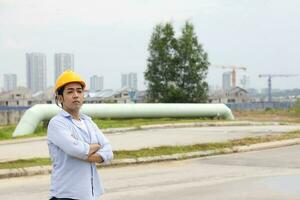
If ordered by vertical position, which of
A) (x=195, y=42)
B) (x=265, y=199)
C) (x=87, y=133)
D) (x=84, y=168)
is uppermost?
(x=195, y=42)

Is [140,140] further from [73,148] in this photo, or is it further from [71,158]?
[73,148]

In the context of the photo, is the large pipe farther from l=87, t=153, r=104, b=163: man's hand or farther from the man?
l=87, t=153, r=104, b=163: man's hand

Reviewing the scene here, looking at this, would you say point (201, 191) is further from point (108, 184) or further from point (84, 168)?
point (84, 168)

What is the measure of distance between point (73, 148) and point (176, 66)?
3563 centimetres

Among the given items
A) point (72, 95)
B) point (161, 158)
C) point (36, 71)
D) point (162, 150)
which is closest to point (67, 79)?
point (72, 95)

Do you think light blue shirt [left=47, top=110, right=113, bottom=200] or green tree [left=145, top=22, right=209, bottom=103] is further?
green tree [left=145, top=22, right=209, bottom=103]

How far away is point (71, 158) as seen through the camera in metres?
4.04

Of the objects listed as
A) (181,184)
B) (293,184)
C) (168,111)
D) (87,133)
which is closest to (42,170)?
(181,184)

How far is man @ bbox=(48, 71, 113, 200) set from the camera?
3998mm

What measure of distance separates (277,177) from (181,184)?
2013mm

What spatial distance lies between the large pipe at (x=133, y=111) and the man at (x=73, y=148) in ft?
61.5

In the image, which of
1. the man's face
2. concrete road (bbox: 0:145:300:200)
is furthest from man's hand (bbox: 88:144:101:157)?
concrete road (bbox: 0:145:300:200)

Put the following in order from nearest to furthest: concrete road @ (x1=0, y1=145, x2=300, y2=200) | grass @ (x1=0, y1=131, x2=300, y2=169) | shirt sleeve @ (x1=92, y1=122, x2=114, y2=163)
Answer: shirt sleeve @ (x1=92, y1=122, x2=114, y2=163) → concrete road @ (x1=0, y1=145, x2=300, y2=200) → grass @ (x1=0, y1=131, x2=300, y2=169)

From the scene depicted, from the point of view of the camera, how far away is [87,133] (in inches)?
163
